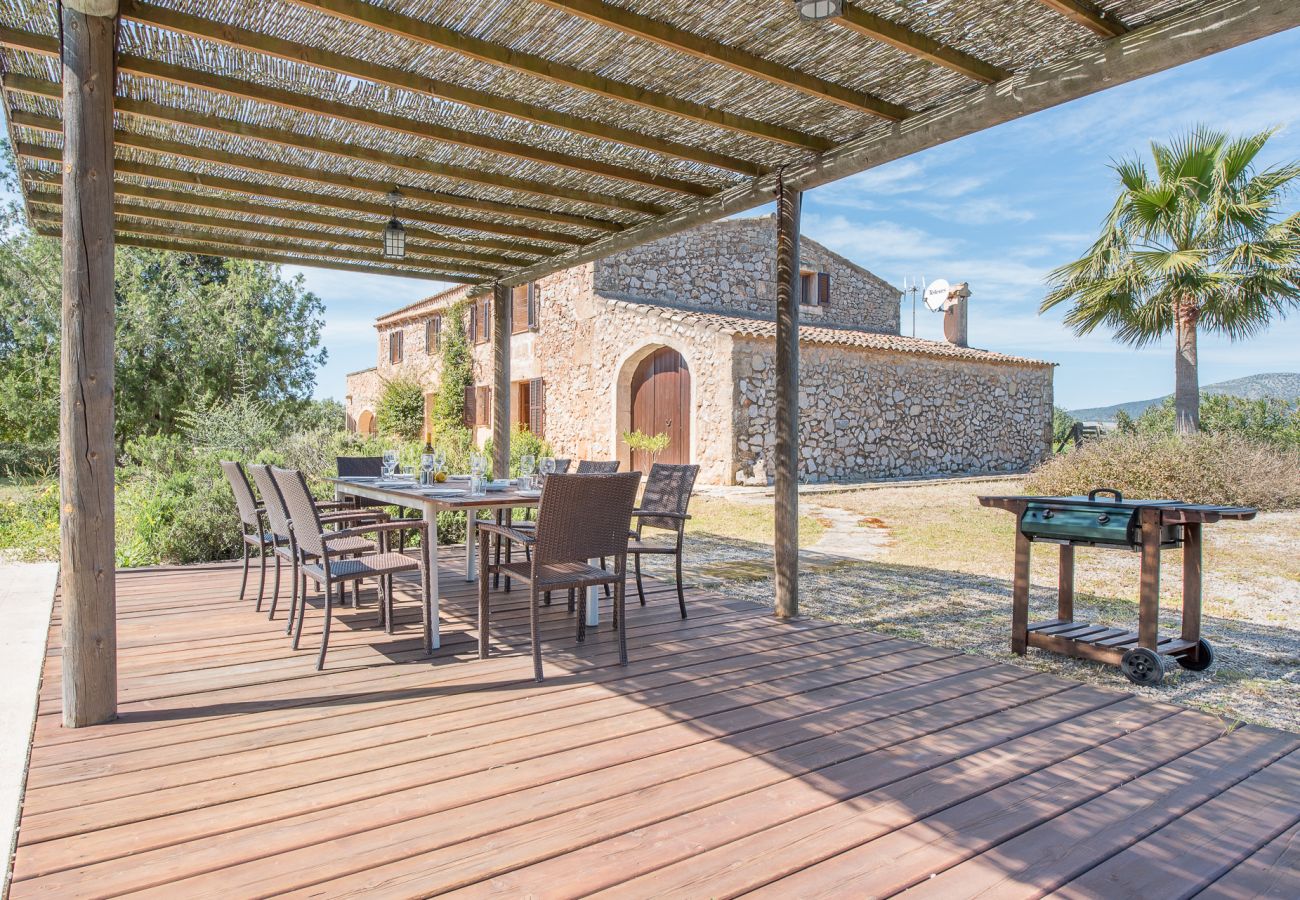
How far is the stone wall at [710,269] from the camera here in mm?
14352

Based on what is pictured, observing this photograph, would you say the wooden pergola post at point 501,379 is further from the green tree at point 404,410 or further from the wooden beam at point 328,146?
the green tree at point 404,410

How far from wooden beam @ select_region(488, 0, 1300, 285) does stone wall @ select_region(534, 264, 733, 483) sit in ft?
25.1

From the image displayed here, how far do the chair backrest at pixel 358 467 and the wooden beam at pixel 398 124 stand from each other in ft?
8.12

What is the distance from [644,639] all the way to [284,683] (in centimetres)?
157

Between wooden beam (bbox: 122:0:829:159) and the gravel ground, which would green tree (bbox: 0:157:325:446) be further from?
wooden beam (bbox: 122:0:829:159)

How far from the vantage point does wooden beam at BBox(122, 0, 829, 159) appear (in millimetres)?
2932

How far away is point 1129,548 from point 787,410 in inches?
68.9

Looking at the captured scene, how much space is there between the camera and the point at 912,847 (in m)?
1.93

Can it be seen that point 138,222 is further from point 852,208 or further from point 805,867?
point 852,208

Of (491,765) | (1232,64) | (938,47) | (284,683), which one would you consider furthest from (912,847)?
(1232,64)

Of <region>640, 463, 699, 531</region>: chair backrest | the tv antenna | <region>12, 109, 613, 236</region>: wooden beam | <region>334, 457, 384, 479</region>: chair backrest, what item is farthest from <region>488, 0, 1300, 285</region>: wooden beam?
the tv antenna

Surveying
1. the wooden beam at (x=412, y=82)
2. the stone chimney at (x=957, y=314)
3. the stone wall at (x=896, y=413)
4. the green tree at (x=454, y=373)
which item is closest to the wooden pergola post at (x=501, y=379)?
the wooden beam at (x=412, y=82)

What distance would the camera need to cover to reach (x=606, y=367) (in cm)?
1403

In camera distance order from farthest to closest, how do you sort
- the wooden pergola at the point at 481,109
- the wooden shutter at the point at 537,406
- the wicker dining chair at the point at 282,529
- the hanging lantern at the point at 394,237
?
the wooden shutter at the point at 537,406 → the hanging lantern at the point at 394,237 → the wicker dining chair at the point at 282,529 → the wooden pergola at the point at 481,109
